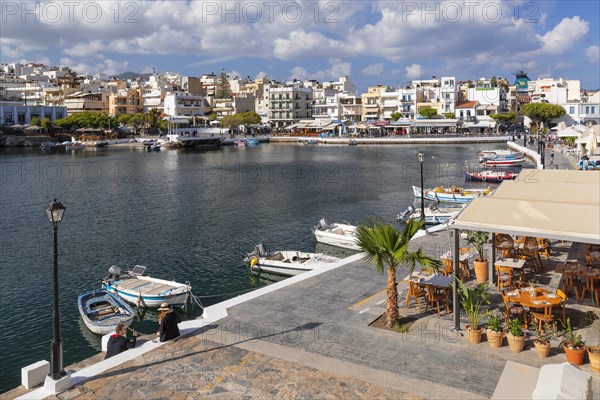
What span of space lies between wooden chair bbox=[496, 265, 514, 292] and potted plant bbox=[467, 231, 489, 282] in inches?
23.3

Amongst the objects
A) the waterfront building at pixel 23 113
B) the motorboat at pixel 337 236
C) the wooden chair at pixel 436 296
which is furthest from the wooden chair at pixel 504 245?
the waterfront building at pixel 23 113

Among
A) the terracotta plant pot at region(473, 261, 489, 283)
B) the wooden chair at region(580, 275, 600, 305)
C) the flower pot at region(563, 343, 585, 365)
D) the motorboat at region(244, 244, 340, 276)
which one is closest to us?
the flower pot at region(563, 343, 585, 365)

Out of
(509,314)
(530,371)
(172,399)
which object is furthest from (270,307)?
(530,371)

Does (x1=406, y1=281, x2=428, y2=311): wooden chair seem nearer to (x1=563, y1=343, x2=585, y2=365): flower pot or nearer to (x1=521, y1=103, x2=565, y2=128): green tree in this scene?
(x1=563, y1=343, x2=585, y2=365): flower pot

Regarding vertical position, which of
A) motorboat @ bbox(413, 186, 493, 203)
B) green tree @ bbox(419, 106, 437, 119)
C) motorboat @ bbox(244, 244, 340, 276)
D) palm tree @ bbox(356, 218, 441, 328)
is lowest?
motorboat @ bbox(244, 244, 340, 276)

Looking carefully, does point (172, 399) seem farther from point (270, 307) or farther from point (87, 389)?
point (270, 307)

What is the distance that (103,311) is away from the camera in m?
16.5

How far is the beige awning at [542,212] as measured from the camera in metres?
9.51

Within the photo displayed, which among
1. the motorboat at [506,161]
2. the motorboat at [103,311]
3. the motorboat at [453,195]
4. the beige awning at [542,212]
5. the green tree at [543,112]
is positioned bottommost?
the motorboat at [103,311]

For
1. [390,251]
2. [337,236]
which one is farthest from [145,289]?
[390,251]

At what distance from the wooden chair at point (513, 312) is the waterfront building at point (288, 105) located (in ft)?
423

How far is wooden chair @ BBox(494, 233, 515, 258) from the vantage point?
570 inches

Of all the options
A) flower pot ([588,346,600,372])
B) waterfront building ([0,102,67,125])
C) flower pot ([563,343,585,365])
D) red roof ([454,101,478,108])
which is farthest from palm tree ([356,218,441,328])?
waterfront building ([0,102,67,125])

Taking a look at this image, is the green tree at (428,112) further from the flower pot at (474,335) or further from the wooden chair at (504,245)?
the flower pot at (474,335)
